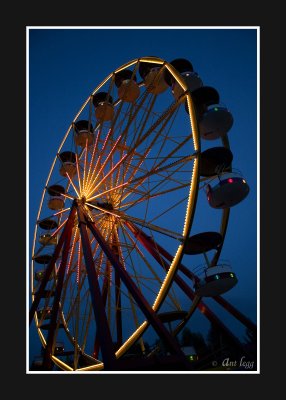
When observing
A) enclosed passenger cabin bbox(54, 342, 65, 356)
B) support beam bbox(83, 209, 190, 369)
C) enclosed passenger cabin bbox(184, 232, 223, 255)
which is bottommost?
enclosed passenger cabin bbox(54, 342, 65, 356)

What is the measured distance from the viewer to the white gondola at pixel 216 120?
10.3 metres

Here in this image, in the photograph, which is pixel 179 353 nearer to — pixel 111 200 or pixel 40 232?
pixel 111 200

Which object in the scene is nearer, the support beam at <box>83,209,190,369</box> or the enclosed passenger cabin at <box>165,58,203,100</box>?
the support beam at <box>83,209,190,369</box>

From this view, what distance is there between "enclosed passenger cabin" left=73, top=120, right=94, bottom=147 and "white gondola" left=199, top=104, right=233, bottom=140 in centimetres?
532

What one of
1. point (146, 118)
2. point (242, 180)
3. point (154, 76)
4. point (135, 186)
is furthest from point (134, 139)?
point (242, 180)

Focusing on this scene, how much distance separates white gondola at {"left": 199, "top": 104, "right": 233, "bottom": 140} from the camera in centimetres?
1030

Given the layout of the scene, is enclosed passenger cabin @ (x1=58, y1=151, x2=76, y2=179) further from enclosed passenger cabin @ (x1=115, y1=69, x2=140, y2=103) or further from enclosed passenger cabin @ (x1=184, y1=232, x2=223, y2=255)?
enclosed passenger cabin @ (x1=184, y1=232, x2=223, y2=255)

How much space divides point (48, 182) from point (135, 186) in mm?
5755

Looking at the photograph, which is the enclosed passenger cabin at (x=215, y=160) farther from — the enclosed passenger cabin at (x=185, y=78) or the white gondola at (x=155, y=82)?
the white gondola at (x=155, y=82)

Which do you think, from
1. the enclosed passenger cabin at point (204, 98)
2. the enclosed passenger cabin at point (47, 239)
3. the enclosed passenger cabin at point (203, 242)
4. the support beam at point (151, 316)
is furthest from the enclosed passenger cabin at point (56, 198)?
the enclosed passenger cabin at point (204, 98)

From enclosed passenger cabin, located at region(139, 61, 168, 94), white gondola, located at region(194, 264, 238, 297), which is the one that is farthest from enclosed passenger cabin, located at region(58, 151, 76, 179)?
white gondola, located at region(194, 264, 238, 297)

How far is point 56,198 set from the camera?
16062mm

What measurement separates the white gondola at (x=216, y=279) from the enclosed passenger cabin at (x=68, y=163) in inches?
319

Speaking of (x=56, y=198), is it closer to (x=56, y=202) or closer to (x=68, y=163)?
(x=56, y=202)
